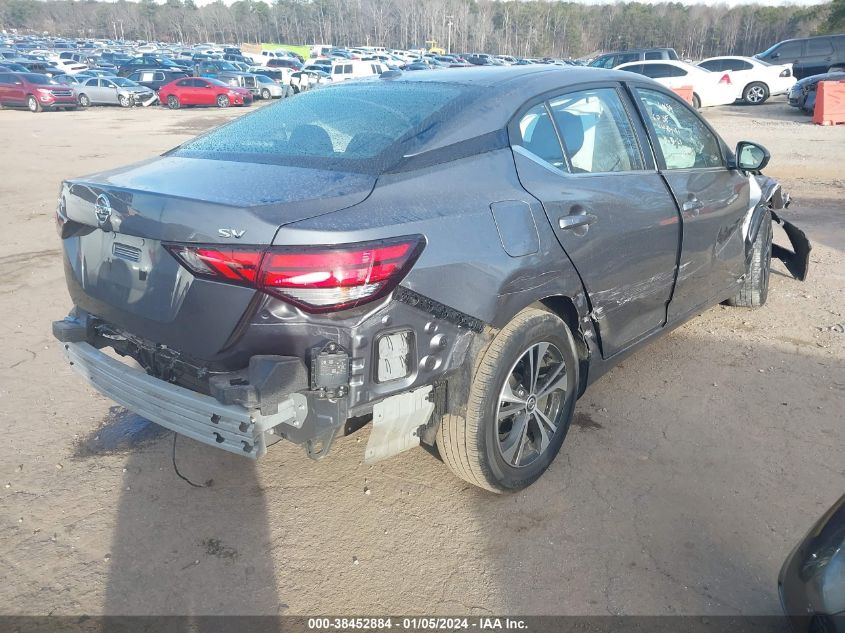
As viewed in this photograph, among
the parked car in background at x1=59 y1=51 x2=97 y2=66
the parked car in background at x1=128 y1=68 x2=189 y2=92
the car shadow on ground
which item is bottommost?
the car shadow on ground

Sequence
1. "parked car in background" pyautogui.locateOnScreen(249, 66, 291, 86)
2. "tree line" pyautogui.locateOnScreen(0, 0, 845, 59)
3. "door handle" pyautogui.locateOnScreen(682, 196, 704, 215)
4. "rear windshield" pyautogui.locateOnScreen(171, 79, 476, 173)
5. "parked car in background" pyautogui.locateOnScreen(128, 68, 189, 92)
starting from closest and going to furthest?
"rear windshield" pyautogui.locateOnScreen(171, 79, 476, 173) → "door handle" pyautogui.locateOnScreen(682, 196, 704, 215) → "parked car in background" pyautogui.locateOnScreen(128, 68, 189, 92) → "parked car in background" pyautogui.locateOnScreen(249, 66, 291, 86) → "tree line" pyautogui.locateOnScreen(0, 0, 845, 59)

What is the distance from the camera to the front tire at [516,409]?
2750 mm

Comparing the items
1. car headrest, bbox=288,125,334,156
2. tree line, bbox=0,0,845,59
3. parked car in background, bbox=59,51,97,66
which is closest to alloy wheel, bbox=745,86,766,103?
car headrest, bbox=288,125,334,156

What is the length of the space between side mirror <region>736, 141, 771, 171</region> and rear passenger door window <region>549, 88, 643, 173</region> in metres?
1.17

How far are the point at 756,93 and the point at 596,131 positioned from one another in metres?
23.1

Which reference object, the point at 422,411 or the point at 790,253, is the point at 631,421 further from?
the point at 790,253

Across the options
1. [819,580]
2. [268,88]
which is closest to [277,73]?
[268,88]

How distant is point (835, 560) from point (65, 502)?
3.01m

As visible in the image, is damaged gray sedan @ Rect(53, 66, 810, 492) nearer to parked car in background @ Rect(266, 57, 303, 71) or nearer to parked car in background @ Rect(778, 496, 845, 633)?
parked car in background @ Rect(778, 496, 845, 633)

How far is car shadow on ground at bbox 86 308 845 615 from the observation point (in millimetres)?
2525

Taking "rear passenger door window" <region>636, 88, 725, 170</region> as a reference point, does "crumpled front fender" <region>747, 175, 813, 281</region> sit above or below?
below

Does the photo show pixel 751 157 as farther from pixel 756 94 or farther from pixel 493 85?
pixel 756 94

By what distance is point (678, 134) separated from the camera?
3975 mm

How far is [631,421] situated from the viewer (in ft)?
12.2
